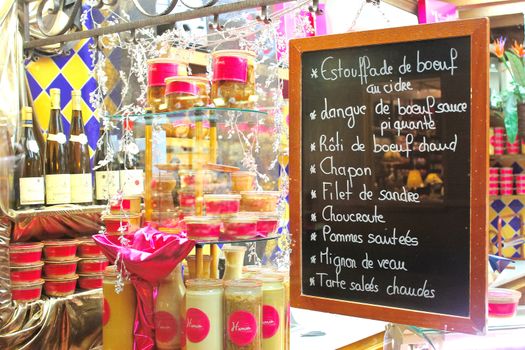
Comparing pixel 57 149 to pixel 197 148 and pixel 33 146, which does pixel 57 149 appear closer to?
pixel 33 146

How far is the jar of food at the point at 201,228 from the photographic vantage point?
62.7 inches

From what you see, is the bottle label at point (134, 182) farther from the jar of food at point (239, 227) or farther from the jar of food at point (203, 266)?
the jar of food at point (239, 227)

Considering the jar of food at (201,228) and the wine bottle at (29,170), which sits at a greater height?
the wine bottle at (29,170)

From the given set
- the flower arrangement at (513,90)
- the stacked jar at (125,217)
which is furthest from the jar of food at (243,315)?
the flower arrangement at (513,90)

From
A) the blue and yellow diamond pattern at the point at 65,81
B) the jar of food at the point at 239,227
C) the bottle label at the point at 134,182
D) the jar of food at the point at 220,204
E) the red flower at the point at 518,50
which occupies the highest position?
the red flower at the point at 518,50

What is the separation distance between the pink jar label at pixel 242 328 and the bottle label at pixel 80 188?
158cm

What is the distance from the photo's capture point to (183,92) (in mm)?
1688

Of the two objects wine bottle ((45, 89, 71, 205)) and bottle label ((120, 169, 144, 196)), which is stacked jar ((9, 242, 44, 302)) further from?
bottle label ((120, 169, 144, 196))

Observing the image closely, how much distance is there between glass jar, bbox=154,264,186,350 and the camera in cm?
167

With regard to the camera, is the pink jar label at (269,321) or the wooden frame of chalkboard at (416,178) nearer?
the wooden frame of chalkboard at (416,178)

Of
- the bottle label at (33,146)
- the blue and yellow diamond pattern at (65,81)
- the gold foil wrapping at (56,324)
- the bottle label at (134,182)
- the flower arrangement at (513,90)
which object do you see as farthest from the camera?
the flower arrangement at (513,90)

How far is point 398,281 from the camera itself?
4.79 feet

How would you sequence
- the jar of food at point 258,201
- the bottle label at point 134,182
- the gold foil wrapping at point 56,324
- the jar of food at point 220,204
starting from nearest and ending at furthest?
the jar of food at point 220,204
the jar of food at point 258,201
the gold foil wrapping at point 56,324
the bottle label at point 134,182

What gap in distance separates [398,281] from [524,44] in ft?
15.5
